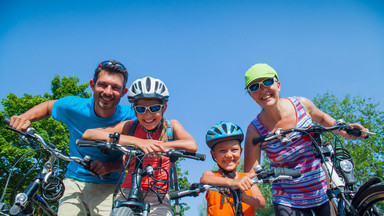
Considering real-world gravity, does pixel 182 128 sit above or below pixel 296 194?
above

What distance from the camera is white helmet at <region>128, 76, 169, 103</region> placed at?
3882 mm

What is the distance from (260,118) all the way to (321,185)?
1255 mm

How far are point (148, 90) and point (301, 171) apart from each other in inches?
96.1

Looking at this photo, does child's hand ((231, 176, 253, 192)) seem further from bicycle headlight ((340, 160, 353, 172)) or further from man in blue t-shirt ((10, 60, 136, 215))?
man in blue t-shirt ((10, 60, 136, 215))

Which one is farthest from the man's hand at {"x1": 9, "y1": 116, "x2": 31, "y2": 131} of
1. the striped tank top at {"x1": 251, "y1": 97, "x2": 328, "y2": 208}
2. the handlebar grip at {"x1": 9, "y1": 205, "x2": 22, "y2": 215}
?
the striped tank top at {"x1": 251, "y1": 97, "x2": 328, "y2": 208}

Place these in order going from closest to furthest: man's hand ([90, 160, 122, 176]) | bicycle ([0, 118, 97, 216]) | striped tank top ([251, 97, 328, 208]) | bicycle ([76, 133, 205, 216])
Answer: bicycle ([76, 133, 205, 216]) < bicycle ([0, 118, 97, 216]) < striped tank top ([251, 97, 328, 208]) < man's hand ([90, 160, 122, 176])

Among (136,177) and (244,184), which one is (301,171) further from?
(136,177)

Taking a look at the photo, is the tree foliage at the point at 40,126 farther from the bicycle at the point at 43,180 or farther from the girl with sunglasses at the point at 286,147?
the girl with sunglasses at the point at 286,147

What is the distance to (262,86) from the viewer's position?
407cm

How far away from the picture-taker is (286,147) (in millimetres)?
3861

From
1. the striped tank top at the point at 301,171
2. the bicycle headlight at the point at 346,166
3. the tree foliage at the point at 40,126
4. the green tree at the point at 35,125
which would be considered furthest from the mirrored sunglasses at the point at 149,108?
the green tree at the point at 35,125

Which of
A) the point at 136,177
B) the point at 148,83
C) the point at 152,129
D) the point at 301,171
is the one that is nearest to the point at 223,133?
the point at 152,129

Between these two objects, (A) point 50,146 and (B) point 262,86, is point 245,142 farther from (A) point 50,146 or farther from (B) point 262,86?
(A) point 50,146

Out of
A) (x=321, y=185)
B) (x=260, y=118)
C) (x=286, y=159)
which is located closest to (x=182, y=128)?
(x=260, y=118)
